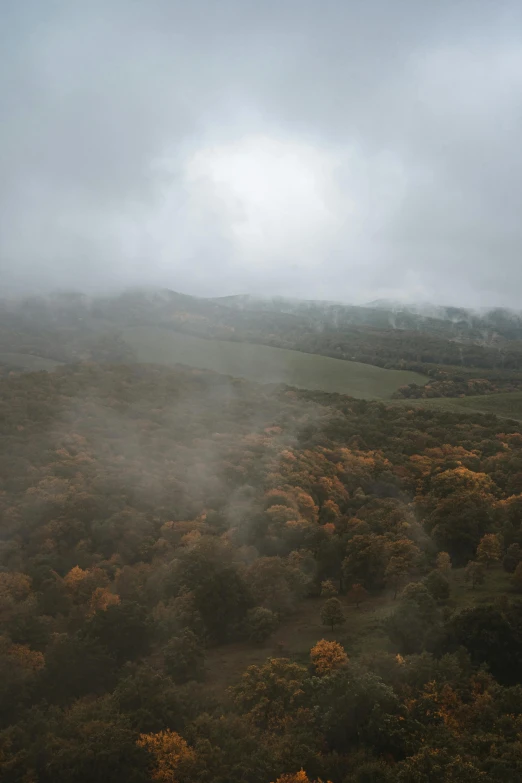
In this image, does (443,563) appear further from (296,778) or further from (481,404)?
(481,404)

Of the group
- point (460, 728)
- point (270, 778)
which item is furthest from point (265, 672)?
point (460, 728)

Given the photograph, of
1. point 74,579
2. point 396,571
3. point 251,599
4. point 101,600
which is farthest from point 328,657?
point 74,579

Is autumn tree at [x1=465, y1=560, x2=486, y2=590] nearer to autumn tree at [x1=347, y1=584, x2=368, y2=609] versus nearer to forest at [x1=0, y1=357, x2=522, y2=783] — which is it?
forest at [x1=0, y1=357, x2=522, y2=783]

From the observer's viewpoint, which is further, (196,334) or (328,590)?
(196,334)

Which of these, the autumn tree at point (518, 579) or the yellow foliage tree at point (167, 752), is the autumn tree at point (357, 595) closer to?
the autumn tree at point (518, 579)

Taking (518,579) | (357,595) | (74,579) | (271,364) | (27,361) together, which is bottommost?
(74,579)

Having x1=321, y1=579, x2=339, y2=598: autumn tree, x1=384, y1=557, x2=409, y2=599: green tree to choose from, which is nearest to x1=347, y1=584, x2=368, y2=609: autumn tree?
x1=321, y1=579, x2=339, y2=598: autumn tree

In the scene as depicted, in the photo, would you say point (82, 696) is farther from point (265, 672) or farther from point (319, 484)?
point (319, 484)
